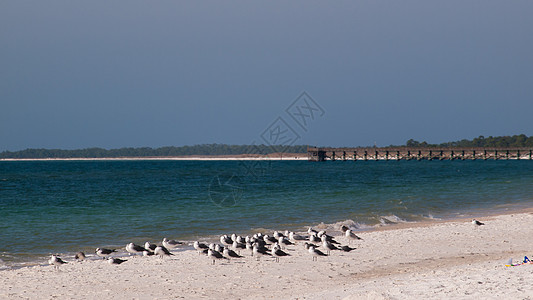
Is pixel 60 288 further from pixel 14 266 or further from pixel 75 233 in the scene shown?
pixel 75 233

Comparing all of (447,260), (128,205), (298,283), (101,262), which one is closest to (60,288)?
(101,262)

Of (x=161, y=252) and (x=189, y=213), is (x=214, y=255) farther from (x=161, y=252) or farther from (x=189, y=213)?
(x=189, y=213)

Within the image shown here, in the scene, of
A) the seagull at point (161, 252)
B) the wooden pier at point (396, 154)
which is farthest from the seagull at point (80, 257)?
the wooden pier at point (396, 154)

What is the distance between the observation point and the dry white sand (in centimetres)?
1109

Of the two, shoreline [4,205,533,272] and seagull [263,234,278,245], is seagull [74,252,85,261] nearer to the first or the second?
shoreline [4,205,533,272]

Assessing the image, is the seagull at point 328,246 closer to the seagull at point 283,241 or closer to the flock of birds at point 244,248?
the flock of birds at point 244,248

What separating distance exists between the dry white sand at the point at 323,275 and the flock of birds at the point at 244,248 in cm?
24

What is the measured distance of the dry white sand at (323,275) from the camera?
437 inches

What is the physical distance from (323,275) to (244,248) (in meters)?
4.11

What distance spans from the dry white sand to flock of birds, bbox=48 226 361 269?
0.24 meters

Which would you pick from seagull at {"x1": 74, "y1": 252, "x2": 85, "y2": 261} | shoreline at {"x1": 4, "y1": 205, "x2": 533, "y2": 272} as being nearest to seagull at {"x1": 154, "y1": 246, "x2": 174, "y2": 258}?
shoreline at {"x1": 4, "y1": 205, "x2": 533, "y2": 272}

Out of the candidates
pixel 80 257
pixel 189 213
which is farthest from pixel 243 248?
pixel 189 213

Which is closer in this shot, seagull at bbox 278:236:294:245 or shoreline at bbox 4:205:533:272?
shoreline at bbox 4:205:533:272

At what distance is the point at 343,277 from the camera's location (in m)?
14.4
